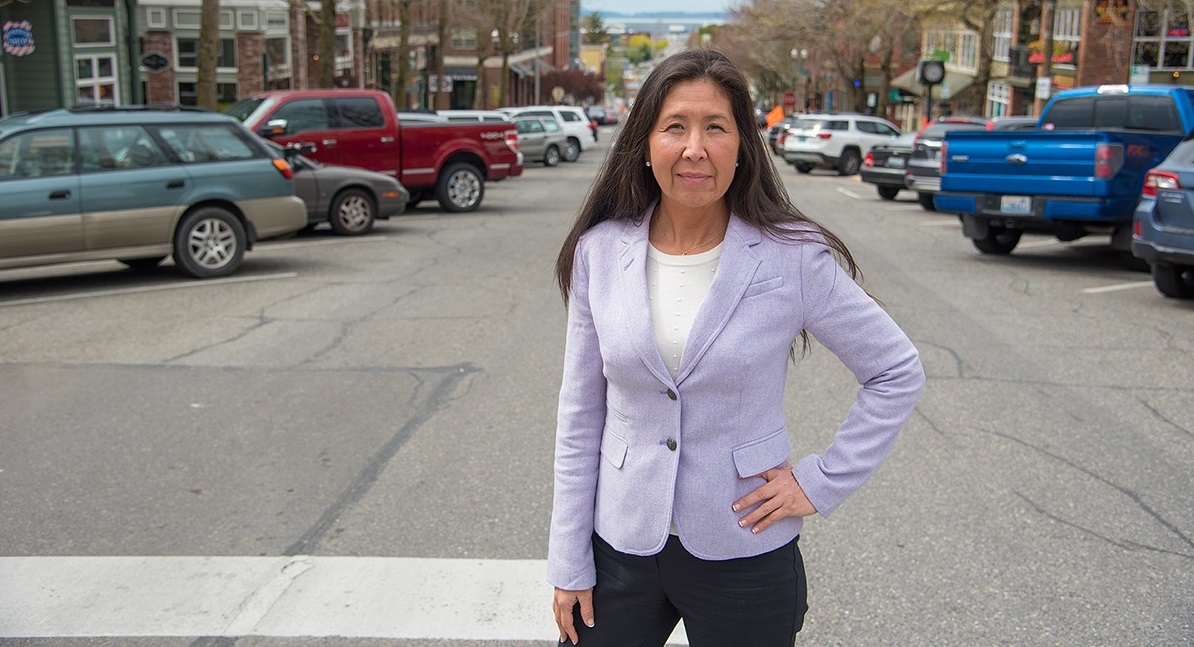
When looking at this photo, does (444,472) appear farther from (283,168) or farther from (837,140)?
(837,140)

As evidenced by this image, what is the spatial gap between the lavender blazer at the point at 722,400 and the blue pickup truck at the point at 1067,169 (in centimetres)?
1124

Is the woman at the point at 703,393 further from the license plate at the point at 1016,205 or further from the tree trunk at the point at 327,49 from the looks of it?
the tree trunk at the point at 327,49

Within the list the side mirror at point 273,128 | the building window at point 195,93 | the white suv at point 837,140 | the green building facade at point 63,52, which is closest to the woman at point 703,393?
the side mirror at point 273,128

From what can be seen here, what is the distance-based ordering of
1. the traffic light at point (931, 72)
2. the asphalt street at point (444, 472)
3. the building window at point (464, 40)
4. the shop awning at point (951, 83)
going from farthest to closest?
1. the building window at point (464, 40)
2. the shop awning at point (951, 83)
3. the traffic light at point (931, 72)
4. the asphalt street at point (444, 472)

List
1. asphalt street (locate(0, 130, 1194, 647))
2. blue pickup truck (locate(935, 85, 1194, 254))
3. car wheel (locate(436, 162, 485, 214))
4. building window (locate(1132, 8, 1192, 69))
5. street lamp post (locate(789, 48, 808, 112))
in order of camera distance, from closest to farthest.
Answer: asphalt street (locate(0, 130, 1194, 647)), blue pickup truck (locate(935, 85, 1194, 254)), car wheel (locate(436, 162, 485, 214)), building window (locate(1132, 8, 1192, 69)), street lamp post (locate(789, 48, 808, 112))

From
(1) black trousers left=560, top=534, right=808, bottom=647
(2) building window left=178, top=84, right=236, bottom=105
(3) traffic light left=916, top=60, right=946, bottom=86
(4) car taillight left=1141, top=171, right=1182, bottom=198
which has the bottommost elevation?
(1) black trousers left=560, top=534, right=808, bottom=647

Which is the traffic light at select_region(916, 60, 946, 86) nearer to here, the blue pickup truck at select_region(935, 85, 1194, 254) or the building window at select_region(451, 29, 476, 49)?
the blue pickup truck at select_region(935, 85, 1194, 254)

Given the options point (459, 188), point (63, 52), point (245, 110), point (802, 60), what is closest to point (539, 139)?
point (63, 52)

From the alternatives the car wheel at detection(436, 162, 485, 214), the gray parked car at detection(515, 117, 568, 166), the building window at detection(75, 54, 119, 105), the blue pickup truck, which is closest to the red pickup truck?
the car wheel at detection(436, 162, 485, 214)

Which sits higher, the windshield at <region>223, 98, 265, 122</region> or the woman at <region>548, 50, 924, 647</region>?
the windshield at <region>223, 98, 265, 122</region>

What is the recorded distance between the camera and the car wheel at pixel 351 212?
52.2ft

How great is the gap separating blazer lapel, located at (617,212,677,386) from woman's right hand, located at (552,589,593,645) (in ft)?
1.62

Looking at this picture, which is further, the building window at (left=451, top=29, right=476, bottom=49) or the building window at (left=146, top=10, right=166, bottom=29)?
the building window at (left=451, top=29, right=476, bottom=49)

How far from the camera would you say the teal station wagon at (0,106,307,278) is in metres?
10.9
